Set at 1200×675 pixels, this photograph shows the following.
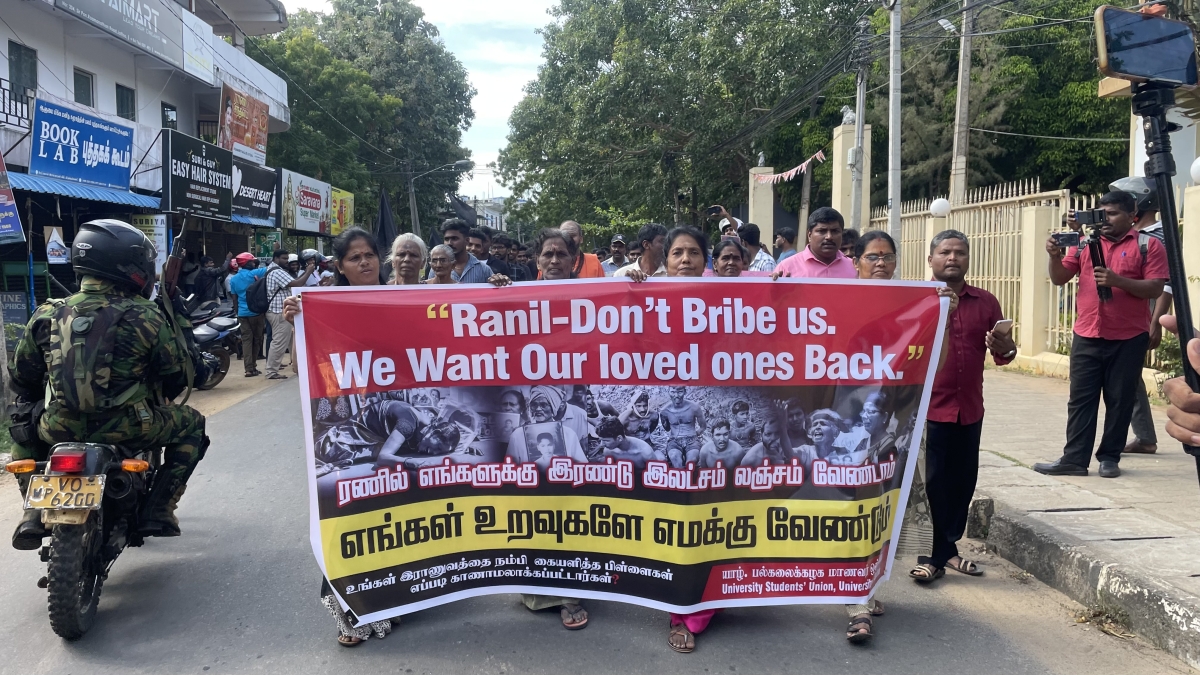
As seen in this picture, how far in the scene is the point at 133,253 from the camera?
3.59 metres

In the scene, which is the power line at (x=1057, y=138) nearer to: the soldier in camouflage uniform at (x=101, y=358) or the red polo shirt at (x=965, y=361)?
the red polo shirt at (x=965, y=361)

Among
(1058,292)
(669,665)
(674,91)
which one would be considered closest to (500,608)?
(669,665)

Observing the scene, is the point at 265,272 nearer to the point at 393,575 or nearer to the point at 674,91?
the point at 393,575

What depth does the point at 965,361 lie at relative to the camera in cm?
387

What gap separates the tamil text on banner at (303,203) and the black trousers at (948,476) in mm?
20771

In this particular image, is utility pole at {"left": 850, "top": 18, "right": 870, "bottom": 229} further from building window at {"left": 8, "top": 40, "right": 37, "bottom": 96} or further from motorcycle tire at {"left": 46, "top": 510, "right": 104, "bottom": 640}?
motorcycle tire at {"left": 46, "top": 510, "right": 104, "bottom": 640}

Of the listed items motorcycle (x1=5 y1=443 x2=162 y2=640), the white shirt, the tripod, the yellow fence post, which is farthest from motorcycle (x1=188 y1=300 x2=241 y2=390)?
the yellow fence post

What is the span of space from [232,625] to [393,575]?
2.58ft

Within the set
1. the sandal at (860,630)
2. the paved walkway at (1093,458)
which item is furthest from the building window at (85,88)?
the sandal at (860,630)

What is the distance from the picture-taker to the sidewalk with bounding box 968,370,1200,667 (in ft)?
11.2

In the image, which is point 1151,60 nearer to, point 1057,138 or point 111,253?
point 111,253

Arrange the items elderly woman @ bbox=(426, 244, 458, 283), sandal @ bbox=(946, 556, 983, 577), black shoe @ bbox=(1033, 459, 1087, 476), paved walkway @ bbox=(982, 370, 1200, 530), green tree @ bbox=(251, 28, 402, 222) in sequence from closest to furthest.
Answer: sandal @ bbox=(946, 556, 983, 577) < paved walkway @ bbox=(982, 370, 1200, 530) < elderly woman @ bbox=(426, 244, 458, 283) < black shoe @ bbox=(1033, 459, 1087, 476) < green tree @ bbox=(251, 28, 402, 222)

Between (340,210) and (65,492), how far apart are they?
2528 centimetres

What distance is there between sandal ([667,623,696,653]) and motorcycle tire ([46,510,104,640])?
2.25 metres
